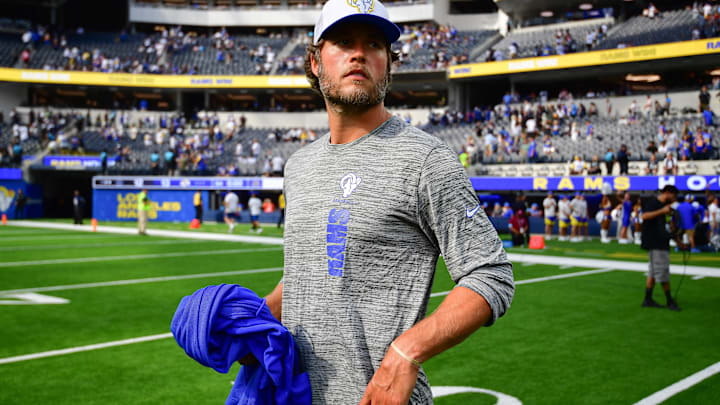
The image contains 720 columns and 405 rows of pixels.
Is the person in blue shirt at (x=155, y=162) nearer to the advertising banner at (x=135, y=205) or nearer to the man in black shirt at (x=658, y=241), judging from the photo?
the advertising banner at (x=135, y=205)

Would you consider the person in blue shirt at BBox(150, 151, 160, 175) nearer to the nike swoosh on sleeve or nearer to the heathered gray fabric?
the heathered gray fabric

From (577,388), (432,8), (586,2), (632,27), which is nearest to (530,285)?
(577,388)

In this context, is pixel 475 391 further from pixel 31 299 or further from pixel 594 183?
pixel 594 183

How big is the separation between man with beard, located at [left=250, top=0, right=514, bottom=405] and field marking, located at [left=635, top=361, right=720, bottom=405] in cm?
419

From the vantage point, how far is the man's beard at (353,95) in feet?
6.43

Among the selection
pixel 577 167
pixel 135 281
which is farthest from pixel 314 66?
pixel 577 167

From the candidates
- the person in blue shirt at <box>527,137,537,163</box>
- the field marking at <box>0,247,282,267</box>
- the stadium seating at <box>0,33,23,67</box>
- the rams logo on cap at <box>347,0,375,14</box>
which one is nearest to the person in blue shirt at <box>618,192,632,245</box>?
the person in blue shirt at <box>527,137,537,163</box>

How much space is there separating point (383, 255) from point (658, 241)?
8674 mm

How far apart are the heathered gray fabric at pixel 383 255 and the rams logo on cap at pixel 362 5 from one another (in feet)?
1.17

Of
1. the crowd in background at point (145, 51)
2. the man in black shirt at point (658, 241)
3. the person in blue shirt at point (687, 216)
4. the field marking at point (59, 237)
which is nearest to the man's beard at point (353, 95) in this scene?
the man in black shirt at point (658, 241)

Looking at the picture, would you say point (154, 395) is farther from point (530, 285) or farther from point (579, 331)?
point (530, 285)

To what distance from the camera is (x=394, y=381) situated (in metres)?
1.67

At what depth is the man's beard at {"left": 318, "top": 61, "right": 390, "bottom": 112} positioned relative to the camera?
6.43ft

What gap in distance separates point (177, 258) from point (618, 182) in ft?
59.3
